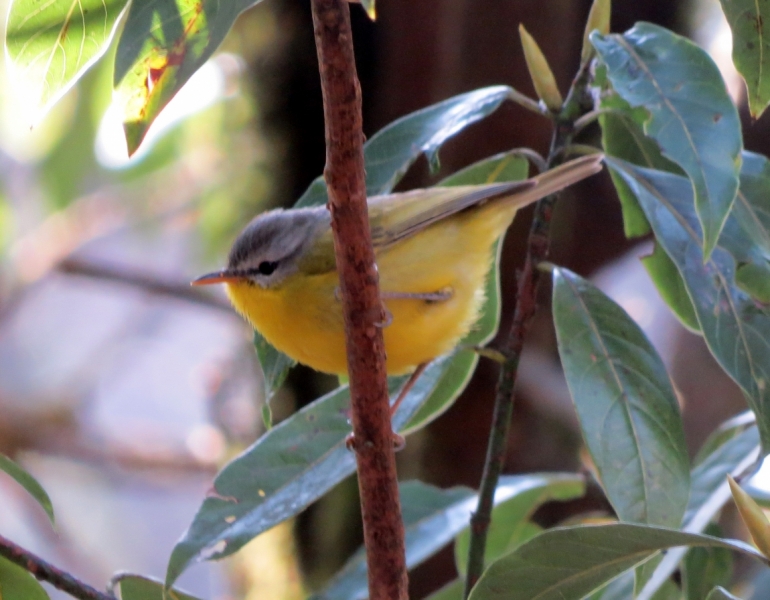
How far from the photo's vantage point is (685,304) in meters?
2.11

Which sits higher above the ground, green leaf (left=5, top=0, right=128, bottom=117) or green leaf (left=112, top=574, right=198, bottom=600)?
green leaf (left=5, top=0, right=128, bottom=117)

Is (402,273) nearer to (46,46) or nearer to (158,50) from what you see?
(158,50)

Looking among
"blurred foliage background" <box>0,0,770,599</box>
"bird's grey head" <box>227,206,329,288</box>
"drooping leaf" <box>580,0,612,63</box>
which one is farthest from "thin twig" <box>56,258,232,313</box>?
"drooping leaf" <box>580,0,612,63</box>

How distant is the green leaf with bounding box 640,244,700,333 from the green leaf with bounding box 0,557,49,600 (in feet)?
5.08

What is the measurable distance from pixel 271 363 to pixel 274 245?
0.56m

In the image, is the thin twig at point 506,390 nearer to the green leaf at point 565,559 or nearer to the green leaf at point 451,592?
the green leaf at point 565,559

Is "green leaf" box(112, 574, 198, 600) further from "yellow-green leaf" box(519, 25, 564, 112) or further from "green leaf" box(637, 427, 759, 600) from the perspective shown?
"yellow-green leaf" box(519, 25, 564, 112)

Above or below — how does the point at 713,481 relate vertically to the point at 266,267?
below

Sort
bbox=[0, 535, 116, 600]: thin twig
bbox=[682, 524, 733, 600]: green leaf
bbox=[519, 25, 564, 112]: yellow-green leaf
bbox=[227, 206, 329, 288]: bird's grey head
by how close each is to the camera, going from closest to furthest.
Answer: bbox=[0, 535, 116, 600]: thin twig
bbox=[519, 25, 564, 112]: yellow-green leaf
bbox=[682, 524, 733, 600]: green leaf
bbox=[227, 206, 329, 288]: bird's grey head

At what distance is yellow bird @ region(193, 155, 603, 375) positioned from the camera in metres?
2.30

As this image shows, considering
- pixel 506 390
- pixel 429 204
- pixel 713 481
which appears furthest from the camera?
pixel 429 204

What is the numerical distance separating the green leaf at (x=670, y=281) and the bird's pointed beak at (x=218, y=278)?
1288mm

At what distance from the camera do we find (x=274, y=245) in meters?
2.69

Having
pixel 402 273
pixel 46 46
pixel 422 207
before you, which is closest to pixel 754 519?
pixel 402 273
